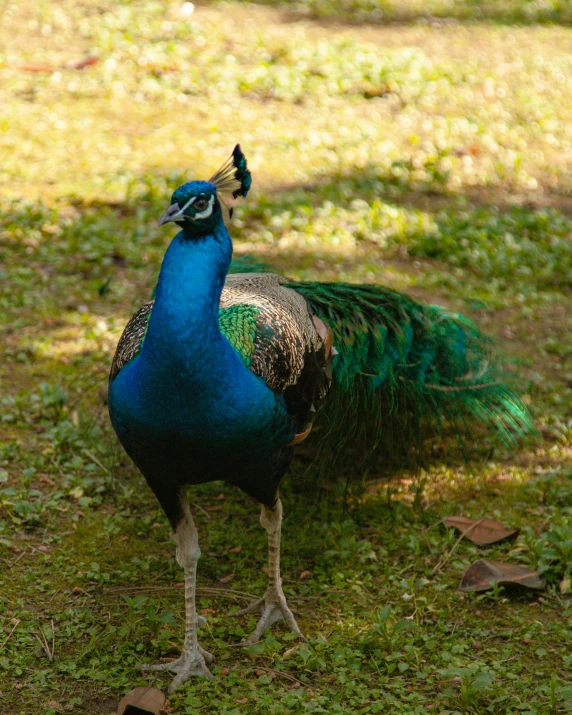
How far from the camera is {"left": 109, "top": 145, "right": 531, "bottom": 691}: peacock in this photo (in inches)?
102

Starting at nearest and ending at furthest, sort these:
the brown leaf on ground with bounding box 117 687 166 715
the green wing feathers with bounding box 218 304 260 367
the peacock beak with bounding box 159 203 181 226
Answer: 1. the peacock beak with bounding box 159 203 181 226
2. the brown leaf on ground with bounding box 117 687 166 715
3. the green wing feathers with bounding box 218 304 260 367

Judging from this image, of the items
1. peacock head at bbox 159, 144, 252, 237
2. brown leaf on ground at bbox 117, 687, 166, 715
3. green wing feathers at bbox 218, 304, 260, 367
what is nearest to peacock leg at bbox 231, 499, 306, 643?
brown leaf on ground at bbox 117, 687, 166, 715

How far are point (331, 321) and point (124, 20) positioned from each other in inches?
257

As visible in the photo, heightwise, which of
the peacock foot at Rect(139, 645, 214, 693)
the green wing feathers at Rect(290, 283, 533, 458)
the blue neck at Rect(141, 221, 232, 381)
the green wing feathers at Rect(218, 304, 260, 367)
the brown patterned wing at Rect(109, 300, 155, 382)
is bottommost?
the peacock foot at Rect(139, 645, 214, 693)

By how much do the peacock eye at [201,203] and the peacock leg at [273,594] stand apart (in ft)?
3.73

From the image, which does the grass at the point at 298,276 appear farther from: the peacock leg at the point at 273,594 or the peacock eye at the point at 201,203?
the peacock eye at the point at 201,203

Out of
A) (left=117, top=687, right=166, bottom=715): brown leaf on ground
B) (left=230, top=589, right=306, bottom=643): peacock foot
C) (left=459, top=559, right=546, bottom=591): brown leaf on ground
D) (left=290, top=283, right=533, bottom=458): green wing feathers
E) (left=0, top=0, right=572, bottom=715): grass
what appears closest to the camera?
(left=117, top=687, right=166, bottom=715): brown leaf on ground

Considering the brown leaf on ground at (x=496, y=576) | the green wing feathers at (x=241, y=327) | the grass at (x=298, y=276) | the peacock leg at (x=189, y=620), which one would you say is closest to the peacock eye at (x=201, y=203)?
the green wing feathers at (x=241, y=327)

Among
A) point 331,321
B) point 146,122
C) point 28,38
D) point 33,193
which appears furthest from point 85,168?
point 331,321

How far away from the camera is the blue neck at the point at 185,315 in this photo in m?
2.55

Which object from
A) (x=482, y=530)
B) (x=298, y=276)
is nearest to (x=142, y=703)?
(x=482, y=530)

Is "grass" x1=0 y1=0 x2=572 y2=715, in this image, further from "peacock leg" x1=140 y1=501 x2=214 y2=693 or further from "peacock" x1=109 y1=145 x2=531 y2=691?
"peacock" x1=109 y1=145 x2=531 y2=691

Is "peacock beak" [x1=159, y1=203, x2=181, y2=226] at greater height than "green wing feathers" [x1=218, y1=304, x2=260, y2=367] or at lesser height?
greater

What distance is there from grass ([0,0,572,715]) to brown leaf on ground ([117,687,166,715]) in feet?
0.28
